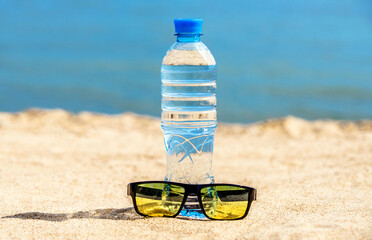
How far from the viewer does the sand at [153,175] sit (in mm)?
2787

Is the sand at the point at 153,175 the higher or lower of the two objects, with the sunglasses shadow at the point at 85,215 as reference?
higher

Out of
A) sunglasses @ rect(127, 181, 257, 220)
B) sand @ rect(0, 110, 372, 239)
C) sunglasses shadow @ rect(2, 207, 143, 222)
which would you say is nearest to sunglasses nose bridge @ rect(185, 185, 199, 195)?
sunglasses @ rect(127, 181, 257, 220)

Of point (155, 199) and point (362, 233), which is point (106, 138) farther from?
point (362, 233)

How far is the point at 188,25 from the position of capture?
9.83ft

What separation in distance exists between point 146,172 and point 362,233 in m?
2.46

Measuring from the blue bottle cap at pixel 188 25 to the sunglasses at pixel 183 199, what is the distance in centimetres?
84

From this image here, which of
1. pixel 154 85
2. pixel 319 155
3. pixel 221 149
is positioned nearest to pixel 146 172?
pixel 221 149

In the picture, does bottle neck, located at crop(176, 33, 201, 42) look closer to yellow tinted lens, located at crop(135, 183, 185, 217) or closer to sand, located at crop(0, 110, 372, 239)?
yellow tinted lens, located at crop(135, 183, 185, 217)

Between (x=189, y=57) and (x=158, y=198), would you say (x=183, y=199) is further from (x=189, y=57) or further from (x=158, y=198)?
(x=189, y=57)

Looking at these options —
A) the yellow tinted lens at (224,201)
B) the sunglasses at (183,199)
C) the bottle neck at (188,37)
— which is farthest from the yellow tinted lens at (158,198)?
the bottle neck at (188,37)

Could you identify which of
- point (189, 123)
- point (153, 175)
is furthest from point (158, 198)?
point (153, 175)

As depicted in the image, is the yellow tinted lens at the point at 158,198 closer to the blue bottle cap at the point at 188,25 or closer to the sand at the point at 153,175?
the sand at the point at 153,175

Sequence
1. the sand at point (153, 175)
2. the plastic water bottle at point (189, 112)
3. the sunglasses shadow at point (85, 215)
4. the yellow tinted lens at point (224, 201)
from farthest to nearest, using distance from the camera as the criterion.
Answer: the plastic water bottle at point (189, 112) < the sunglasses shadow at point (85, 215) < the yellow tinted lens at point (224, 201) < the sand at point (153, 175)

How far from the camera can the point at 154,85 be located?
35.0 ft
